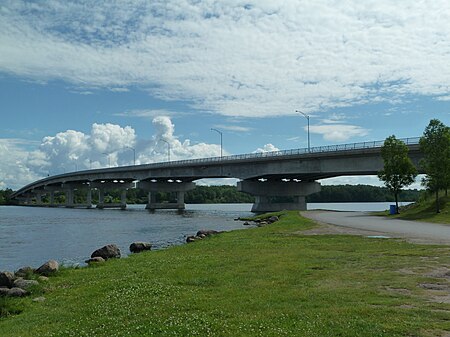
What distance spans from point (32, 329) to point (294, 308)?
6212mm

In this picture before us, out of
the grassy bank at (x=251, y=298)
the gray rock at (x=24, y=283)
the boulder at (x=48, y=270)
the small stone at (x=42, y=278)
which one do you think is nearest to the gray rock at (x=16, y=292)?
the gray rock at (x=24, y=283)

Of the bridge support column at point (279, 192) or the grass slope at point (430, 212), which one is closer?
the grass slope at point (430, 212)

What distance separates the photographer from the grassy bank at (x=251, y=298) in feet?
32.7

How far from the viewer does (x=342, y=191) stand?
182500mm

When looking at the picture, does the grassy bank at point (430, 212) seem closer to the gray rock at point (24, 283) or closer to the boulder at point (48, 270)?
the boulder at point (48, 270)

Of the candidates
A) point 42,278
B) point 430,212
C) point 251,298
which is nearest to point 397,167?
point 430,212

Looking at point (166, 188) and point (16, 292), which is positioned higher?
point (166, 188)

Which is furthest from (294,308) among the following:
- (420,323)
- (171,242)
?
(171,242)

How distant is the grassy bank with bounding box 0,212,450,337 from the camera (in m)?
9.98

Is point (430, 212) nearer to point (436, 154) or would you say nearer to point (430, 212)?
point (430, 212)

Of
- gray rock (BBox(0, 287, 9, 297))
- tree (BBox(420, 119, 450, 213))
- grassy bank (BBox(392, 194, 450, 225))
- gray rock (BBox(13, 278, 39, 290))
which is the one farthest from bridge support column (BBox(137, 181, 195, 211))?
gray rock (BBox(0, 287, 9, 297))

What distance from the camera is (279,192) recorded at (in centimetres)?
10406

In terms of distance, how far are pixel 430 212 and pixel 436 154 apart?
6.95 metres

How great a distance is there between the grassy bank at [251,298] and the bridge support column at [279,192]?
80.3 metres
